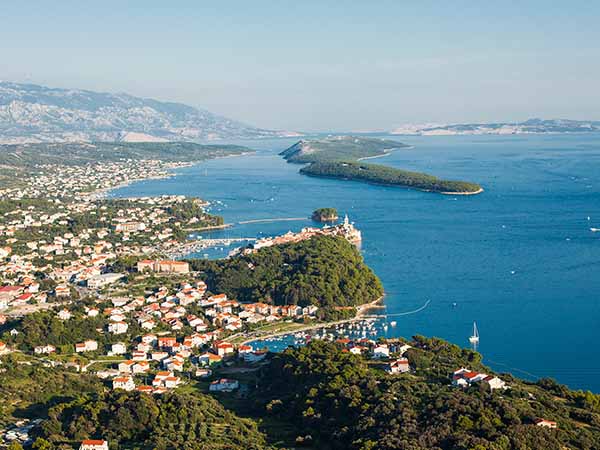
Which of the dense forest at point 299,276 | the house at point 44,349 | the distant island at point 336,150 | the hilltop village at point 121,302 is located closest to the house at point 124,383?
the hilltop village at point 121,302

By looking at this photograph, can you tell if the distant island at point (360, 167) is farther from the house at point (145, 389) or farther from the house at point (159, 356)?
the house at point (145, 389)

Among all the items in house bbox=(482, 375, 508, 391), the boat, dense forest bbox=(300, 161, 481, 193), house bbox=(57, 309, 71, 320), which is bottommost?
the boat

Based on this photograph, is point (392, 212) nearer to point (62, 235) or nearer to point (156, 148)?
point (62, 235)

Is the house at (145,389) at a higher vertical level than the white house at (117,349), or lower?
higher

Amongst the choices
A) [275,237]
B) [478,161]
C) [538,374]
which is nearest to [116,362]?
[538,374]

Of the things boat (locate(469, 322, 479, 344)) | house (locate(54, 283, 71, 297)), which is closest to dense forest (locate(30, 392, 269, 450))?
boat (locate(469, 322, 479, 344))

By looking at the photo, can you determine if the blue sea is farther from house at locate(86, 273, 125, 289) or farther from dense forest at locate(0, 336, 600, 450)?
house at locate(86, 273, 125, 289)
